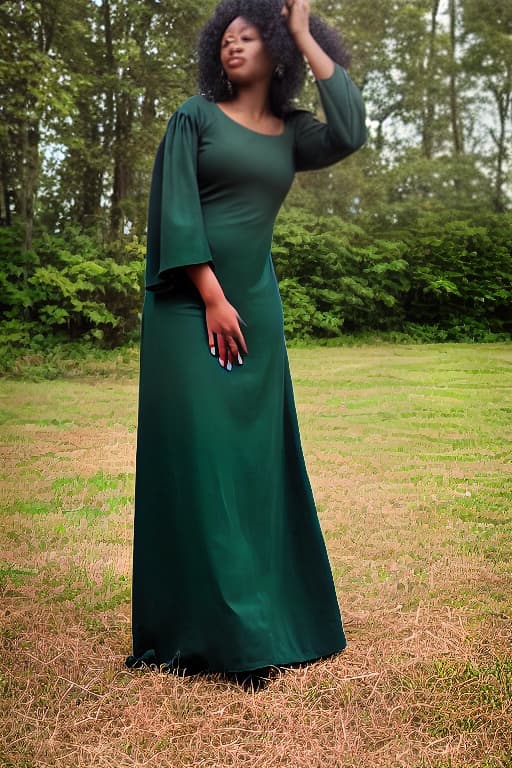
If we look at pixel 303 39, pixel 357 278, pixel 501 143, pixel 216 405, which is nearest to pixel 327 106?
pixel 303 39

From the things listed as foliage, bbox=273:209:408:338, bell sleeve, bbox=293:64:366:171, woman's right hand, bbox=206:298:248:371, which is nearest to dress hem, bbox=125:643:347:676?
woman's right hand, bbox=206:298:248:371

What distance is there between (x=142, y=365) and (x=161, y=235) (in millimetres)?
366

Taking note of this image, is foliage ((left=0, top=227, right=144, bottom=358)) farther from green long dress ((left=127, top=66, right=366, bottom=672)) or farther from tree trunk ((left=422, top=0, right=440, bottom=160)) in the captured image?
green long dress ((left=127, top=66, right=366, bottom=672))

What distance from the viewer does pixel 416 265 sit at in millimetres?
11414

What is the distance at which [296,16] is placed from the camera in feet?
6.88

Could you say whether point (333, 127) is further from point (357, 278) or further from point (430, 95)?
point (430, 95)

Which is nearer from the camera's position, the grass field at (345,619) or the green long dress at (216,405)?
the grass field at (345,619)

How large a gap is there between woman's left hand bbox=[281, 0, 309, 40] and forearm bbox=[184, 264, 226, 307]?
58 centimetres

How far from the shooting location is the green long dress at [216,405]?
2.13m

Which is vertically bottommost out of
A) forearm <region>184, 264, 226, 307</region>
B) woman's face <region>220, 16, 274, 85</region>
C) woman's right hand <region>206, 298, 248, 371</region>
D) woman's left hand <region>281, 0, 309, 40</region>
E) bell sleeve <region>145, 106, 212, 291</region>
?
woman's right hand <region>206, 298, 248, 371</region>

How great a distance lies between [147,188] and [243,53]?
937cm

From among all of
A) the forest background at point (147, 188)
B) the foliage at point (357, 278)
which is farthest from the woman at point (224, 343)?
the foliage at point (357, 278)

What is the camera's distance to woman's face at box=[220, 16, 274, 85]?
213 centimetres

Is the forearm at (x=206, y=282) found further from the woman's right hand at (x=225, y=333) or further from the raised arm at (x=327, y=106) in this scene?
the raised arm at (x=327, y=106)
